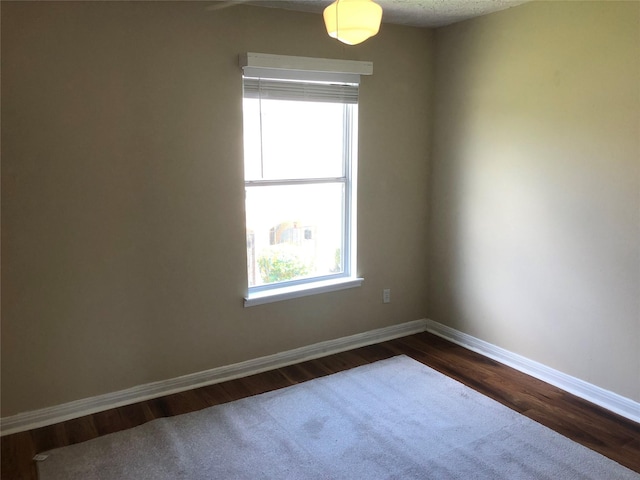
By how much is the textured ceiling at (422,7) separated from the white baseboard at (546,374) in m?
2.31

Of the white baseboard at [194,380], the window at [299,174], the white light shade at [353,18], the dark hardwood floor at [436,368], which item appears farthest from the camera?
the window at [299,174]

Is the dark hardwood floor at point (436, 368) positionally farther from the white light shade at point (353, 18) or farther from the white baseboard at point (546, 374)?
the white light shade at point (353, 18)

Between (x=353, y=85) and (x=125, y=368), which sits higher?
(x=353, y=85)

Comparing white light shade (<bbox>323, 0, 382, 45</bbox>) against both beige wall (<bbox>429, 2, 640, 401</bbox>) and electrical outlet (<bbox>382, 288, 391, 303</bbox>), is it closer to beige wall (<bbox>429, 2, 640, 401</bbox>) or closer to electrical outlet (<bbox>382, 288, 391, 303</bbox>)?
beige wall (<bbox>429, 2, 640, 401</bbox>)

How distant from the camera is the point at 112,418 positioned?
2.91 m

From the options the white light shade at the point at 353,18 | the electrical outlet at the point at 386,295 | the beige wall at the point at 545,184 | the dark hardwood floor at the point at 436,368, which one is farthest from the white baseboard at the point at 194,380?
the white light shade at the point at 353,18

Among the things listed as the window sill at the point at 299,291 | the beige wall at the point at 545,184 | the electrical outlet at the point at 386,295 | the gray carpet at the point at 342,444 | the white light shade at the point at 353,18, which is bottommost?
the gray carpet at the point at 342,444

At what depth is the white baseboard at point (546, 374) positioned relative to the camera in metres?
2.94

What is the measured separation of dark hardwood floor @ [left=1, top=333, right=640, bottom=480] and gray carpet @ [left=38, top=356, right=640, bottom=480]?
0.11 m

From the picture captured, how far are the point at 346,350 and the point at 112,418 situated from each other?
1675mm

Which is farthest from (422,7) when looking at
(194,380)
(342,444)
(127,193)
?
(194,380)

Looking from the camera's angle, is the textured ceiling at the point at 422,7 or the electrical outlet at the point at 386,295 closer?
the textured ceiling at the point at 422,7

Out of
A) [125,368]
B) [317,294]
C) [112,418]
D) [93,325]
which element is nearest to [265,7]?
[317,294]

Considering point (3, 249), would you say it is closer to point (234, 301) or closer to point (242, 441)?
point (234, 301)
